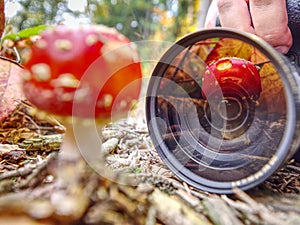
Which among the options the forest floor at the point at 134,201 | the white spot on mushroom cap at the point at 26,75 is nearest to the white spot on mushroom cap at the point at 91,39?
the white spot on mushroom cap at the point at 26,75

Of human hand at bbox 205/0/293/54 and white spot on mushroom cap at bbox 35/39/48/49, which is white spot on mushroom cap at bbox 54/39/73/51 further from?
human hand at bbox 205/0/293/54

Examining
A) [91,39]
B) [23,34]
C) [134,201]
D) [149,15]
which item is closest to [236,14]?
[91,39]

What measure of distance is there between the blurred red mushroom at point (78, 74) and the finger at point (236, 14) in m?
0.44

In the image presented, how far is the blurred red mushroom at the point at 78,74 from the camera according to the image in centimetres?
53

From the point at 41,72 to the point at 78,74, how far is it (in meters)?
0.06

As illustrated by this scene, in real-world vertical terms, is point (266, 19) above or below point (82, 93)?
above

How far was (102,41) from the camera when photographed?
55 centimetres

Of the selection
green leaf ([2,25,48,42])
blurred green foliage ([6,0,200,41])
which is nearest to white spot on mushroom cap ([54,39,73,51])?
green leaf ([2,25,48,42])

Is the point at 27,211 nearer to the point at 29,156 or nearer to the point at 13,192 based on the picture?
the point at 13,192

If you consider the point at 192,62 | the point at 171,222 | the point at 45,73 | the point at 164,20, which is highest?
the point at 164,20

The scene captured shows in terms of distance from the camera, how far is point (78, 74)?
21.1 inches

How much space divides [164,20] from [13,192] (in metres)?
4.31

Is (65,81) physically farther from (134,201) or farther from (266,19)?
(266,19)

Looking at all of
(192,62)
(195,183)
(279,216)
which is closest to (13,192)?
(195,183)
